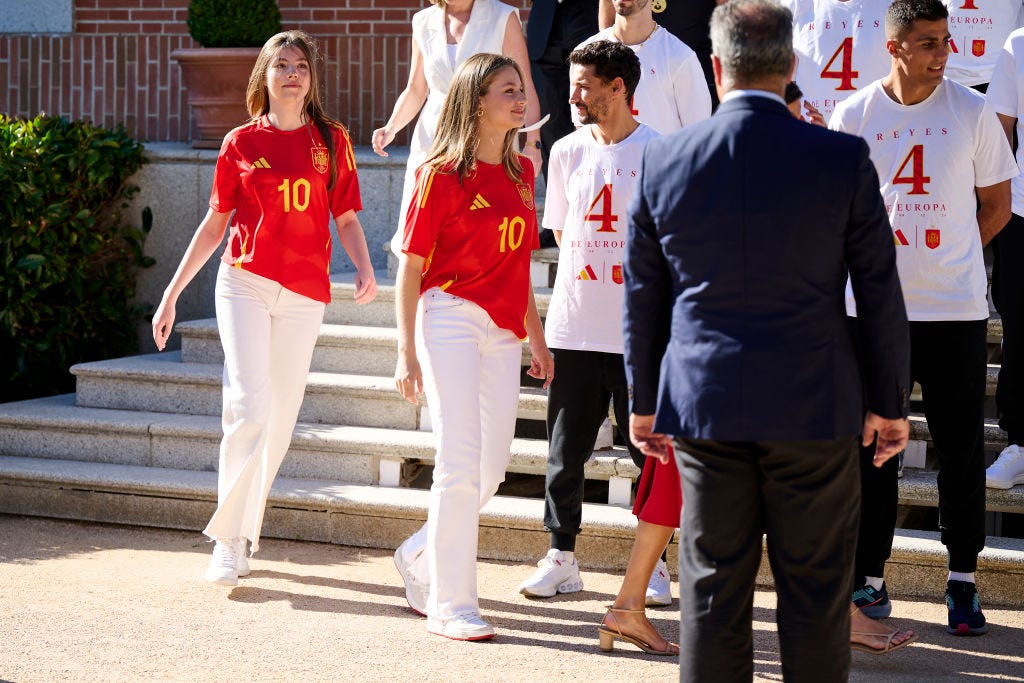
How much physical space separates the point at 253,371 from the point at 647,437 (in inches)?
93.3

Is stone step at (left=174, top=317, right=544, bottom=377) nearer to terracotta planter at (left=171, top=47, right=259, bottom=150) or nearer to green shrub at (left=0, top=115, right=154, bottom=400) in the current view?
green shrub at (left=0, top=115, right=154, bottom=400)

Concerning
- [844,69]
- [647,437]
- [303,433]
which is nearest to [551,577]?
[303,433]

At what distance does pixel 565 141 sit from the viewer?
5109 millimetres

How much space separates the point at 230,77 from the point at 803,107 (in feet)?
15.7

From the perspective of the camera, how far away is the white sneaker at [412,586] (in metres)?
5.05

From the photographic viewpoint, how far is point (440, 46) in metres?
5.96

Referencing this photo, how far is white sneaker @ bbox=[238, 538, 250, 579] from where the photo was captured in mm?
5434

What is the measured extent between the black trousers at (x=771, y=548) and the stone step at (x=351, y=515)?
7.50 ft

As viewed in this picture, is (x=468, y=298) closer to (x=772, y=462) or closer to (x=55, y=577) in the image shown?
(x=772, y=462)

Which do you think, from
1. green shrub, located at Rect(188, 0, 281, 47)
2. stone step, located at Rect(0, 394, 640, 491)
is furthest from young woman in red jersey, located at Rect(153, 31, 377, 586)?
green shrub, located at Rect(188, 0, 281, 47)

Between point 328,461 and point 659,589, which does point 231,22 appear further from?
point 659,589

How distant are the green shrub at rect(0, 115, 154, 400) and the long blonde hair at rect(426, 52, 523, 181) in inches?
140

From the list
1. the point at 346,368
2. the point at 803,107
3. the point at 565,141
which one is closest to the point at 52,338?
the point at 346,368

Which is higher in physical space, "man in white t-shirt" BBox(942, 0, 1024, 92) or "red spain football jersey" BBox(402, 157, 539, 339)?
"man in white t-shirt" BBox(942, 0, 1024, 92)
